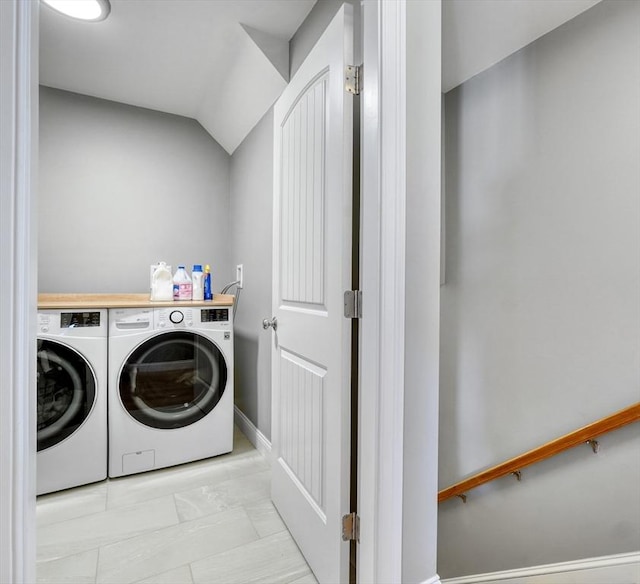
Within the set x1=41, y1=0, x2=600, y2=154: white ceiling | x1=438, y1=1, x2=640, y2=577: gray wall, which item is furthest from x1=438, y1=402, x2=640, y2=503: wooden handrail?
x1=41, y1=0, x2=600, y2=154: white ceiling

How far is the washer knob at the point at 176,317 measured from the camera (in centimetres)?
204

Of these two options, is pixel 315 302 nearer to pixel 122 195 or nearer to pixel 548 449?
pixel 548 449

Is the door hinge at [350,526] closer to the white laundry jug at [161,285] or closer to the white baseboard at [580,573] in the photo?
the white baseboard at [580,573]

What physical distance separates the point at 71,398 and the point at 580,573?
2.46 meters

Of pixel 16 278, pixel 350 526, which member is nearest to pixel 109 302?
pixel 16 278

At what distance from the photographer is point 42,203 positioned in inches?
92.0

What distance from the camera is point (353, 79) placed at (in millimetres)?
1114

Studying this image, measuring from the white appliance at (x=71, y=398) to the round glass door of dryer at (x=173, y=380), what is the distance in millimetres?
149

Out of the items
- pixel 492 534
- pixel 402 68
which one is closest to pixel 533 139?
pixel 402 68

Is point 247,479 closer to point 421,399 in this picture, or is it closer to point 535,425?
point 421,399

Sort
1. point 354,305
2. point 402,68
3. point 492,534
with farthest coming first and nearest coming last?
point 492,534
point 354,305
point 402,68

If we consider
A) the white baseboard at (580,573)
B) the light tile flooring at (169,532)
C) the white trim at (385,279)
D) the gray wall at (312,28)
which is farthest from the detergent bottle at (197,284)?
the white baseboard at (580,573)

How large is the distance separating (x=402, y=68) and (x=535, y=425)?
1.63m

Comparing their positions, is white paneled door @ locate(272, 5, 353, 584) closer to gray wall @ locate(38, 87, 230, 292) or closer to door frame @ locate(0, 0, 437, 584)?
door frame @ locate(0, 0, 437, 584)
